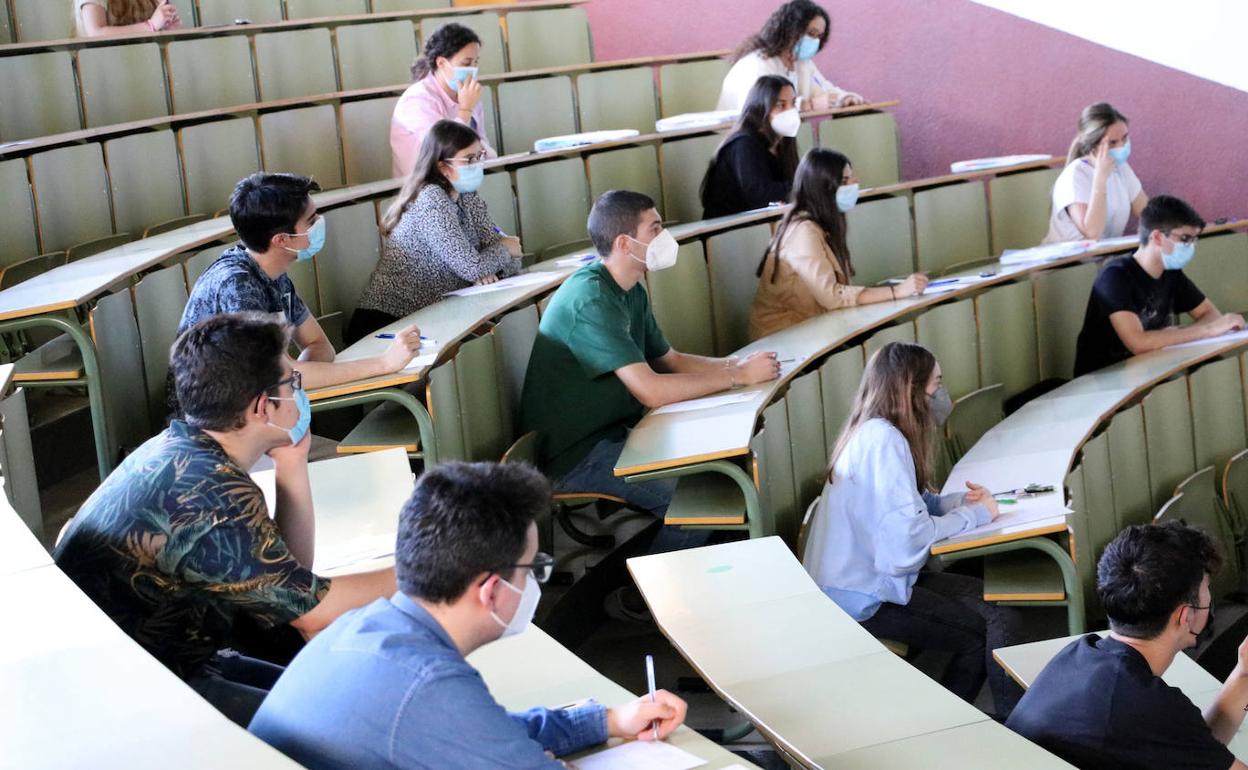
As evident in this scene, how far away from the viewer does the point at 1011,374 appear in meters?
4.86

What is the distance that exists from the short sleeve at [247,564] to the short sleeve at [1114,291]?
3444 mm

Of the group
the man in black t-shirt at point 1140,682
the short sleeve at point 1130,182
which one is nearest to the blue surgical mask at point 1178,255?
the short sleeve at point 1130,182

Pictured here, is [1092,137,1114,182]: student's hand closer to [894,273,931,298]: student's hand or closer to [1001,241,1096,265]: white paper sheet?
[1001,241,1096,265]: white paper sheet

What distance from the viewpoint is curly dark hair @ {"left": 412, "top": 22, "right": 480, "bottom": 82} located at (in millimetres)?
5266

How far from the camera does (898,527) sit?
3.29m

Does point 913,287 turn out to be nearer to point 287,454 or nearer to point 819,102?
point 819,102

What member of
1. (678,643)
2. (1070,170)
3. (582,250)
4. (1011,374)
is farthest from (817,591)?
(1070,170)

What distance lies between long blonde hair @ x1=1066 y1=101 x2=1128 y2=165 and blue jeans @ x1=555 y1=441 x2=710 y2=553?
2.59 metres

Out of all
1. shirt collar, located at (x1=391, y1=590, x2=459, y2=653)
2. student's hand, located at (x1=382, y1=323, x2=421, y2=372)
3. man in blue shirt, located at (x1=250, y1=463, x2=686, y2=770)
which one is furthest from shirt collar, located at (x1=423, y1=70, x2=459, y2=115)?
shirt collar, located at (x1=391, y1=590, x2=459, y2=653)

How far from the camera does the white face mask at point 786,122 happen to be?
5.21 metres

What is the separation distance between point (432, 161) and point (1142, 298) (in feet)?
7.99

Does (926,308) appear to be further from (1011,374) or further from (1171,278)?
(1171,278)

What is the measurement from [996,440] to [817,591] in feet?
5.35

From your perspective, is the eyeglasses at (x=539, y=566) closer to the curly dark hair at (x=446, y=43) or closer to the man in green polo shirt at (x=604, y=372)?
the man in green polo shirt at (x=604, y=372)
